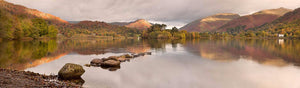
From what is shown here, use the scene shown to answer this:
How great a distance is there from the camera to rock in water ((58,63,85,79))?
61.2ft

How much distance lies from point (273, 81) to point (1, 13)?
297 feet

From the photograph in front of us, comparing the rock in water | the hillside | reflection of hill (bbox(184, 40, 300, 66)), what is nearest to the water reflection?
reflection of hill (bbox(184, 40, 300, 66))

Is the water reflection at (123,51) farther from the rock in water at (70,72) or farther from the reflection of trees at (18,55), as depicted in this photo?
the rock in water at (70,72)

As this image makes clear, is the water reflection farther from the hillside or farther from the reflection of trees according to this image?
the hillside

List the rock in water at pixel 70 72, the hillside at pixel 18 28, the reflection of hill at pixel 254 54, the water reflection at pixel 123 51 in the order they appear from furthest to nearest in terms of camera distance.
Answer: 1. the hillside at pixel 18 28
2. the reflection of hill at pixel 254 54
3. the water reflection at pixel 123 51
4. the rock in water at pixel 70 72

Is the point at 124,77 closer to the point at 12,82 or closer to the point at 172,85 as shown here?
the point at 172,85

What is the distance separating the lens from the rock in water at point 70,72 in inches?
734

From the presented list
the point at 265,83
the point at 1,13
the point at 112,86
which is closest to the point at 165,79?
the point at 112,86

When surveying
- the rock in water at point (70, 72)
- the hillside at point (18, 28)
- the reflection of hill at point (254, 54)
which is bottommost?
the reflection of hill at point (254, 54)

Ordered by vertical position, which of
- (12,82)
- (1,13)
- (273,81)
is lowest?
(273,81)

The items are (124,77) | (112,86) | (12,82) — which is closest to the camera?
(12,82)

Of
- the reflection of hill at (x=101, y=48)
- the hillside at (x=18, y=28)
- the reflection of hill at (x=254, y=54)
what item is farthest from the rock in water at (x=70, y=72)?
the hillside at (x=18, y=28)

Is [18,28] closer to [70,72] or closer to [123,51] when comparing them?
[123,51]

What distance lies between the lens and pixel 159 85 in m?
17.1
